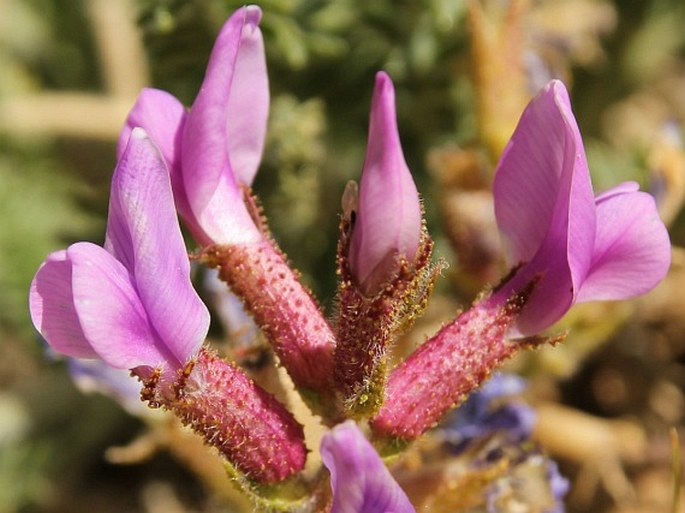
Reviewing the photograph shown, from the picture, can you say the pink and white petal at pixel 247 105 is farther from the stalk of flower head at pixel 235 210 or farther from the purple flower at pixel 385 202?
the purple flower at pixel 385 202

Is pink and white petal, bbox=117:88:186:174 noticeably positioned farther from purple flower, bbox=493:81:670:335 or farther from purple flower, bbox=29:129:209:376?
purple flower, bbox=493:81:670:335

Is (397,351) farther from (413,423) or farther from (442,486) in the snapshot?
(413,423)

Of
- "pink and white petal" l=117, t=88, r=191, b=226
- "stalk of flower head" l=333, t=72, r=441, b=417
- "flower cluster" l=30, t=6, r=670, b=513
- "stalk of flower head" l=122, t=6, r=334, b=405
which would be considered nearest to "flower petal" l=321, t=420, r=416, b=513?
"flower cluster" l=30, t=6, r=670, b=513

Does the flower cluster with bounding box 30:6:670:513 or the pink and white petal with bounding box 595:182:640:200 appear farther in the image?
the pink and white petal with bounding box 595:182:640:200

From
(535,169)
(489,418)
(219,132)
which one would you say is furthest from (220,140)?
(489,418)

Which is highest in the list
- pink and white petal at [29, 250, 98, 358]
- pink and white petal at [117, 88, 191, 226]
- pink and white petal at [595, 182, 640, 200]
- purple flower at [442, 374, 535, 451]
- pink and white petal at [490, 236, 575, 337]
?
pink and white petal at [117, 88, 191, 226]

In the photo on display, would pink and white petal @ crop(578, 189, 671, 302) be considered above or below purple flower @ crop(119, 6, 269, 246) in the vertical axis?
below

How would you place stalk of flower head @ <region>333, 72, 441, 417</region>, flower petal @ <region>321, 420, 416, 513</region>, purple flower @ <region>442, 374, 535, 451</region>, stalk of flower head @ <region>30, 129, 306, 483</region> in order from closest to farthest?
1. flower petal @ <region>321, 420, 416, 513</region>
2. stalk of flower head @ <region>30, 129, 306, 483</region>
3. stalk of flower head @ <region>333, 72, 441, 417</region>
4. purple flower @ <region>442, 374, 535, 451</region>

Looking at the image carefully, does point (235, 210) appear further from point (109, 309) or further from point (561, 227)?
point (561, 227)
